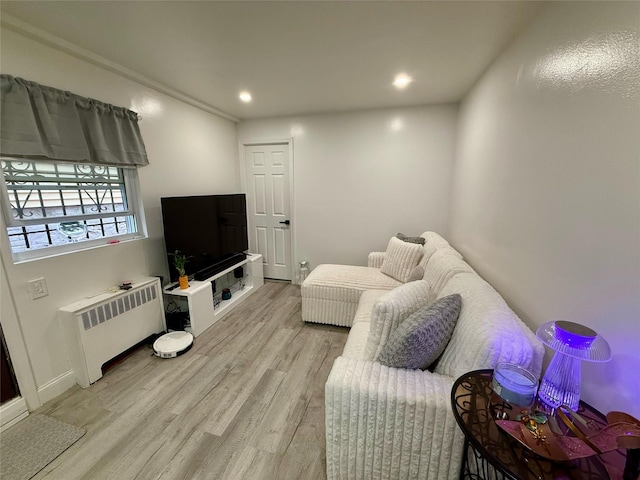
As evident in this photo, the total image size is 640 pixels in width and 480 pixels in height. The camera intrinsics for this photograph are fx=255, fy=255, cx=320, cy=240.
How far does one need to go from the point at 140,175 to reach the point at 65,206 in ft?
2.02

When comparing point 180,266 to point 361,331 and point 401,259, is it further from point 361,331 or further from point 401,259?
point 401,259

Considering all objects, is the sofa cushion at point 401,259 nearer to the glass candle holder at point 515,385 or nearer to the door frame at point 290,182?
the door frame at point 290,182

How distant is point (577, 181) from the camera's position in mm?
1034

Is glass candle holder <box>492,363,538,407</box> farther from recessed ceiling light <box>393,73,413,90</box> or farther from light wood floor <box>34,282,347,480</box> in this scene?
recessed ceiling light <box>393,73,413,90</box>

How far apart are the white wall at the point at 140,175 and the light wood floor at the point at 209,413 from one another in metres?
0.48

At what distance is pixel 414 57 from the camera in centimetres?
194

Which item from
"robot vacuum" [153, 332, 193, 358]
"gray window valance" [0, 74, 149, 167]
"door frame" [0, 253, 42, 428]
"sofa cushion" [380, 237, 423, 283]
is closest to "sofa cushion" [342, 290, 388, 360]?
"sofa cushion" [380, 237, 423, 283]

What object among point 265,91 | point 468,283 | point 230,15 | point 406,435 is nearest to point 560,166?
point 468,283

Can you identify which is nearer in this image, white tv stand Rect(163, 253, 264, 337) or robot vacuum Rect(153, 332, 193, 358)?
robot vacuum Rect(153, 332, 193, 358)

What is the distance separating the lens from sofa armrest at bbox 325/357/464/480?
1.05 metres

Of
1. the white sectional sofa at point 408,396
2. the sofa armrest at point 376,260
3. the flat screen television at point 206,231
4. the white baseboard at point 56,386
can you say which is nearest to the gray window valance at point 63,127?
the flat screen television at point 206,231

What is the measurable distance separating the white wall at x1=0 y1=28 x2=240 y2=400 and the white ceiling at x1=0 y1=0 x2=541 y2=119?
179 millimetres

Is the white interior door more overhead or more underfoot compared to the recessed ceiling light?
more underfoot

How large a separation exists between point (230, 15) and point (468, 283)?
2.11 m
